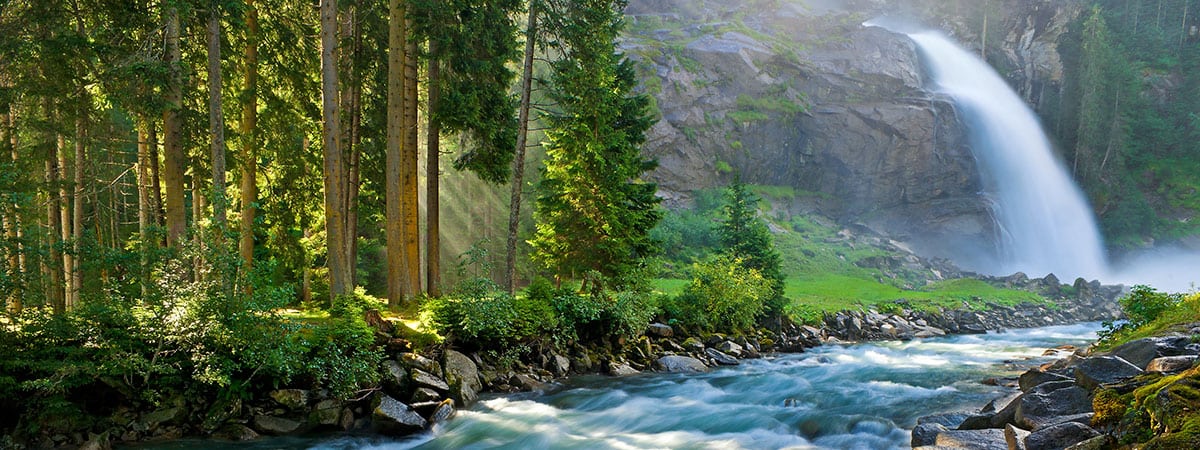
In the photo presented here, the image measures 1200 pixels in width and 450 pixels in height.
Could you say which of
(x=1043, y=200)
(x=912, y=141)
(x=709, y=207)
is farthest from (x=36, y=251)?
(x=1043, y=200)

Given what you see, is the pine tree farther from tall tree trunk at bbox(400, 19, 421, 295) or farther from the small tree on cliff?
the small tree on cliff

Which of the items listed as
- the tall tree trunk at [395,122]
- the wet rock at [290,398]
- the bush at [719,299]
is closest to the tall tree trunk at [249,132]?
the tall tree trunk at [395,122]

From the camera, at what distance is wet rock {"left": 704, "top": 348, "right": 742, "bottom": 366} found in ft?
56.9

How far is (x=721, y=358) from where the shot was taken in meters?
17.5

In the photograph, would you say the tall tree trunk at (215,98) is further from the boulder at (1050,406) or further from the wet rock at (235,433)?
the boulder at (1050,406)

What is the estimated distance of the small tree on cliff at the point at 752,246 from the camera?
2214cm

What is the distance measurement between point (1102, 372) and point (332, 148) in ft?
43.2

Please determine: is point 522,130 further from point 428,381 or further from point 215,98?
point 428,381

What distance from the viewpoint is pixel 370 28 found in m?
16.1

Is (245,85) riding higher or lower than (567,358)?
higher

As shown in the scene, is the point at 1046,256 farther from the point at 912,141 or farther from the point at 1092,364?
the point at 1092,364

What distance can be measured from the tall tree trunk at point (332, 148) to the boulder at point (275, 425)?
3442mm

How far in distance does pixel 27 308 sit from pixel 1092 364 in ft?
45.2

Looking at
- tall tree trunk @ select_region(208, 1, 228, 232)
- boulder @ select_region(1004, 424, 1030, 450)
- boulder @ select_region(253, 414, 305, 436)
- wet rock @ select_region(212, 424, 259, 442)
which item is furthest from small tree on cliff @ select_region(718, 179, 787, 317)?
wet rock @ select_region(212, 424, 259, 442)
